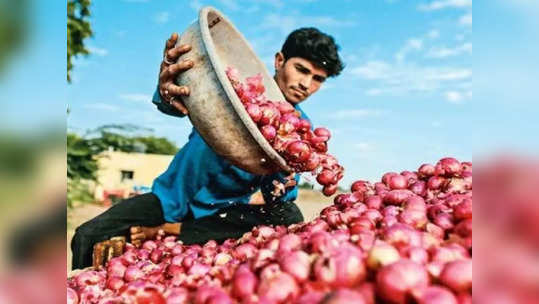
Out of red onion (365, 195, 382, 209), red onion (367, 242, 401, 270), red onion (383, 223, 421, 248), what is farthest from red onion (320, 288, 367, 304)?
red onion (365, 195, 382, 209)

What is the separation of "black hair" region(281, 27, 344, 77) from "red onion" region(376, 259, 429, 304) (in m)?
2.26

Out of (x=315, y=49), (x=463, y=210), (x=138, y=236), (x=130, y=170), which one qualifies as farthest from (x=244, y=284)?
(x=130, y=170)

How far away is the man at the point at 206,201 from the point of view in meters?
2.70

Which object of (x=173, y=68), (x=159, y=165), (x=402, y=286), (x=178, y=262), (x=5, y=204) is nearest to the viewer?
(x=5, y=204)

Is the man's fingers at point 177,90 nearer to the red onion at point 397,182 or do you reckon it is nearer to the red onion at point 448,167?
the red onion at point 397,182

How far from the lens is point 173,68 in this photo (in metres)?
1.83

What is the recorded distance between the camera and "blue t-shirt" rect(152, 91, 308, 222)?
9.05ft

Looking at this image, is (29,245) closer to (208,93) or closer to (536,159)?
(536,159)

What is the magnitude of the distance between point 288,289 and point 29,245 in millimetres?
504

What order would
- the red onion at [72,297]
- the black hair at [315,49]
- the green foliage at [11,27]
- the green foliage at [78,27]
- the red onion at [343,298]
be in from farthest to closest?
the green foliage at [78,27] → the black hair at [315,49] → the red onion at [72,297] → the red onion at [343,298] → the green foliage at [11,27]

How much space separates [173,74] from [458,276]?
1294 mm

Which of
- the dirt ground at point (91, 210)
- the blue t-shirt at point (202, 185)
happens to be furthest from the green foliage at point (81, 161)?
the blue t-shirt at point (202, 185)

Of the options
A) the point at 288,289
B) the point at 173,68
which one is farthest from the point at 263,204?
the point at 288,289

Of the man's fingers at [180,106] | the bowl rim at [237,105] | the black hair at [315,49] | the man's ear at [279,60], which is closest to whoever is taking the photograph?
the bowl rim at [237,105]
